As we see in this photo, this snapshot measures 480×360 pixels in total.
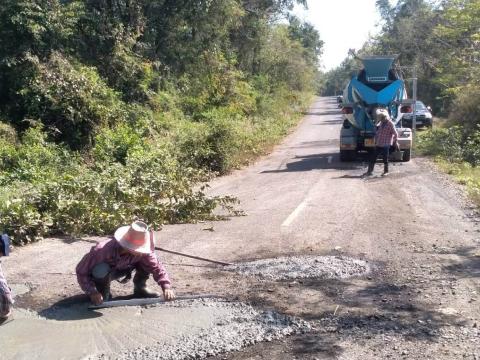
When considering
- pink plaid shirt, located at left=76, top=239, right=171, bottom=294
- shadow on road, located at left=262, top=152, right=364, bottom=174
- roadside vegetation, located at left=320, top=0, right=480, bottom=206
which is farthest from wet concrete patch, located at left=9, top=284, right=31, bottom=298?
shadow on road, located at left=262, top=152, right=364, bottom=174

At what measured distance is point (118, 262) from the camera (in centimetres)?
545

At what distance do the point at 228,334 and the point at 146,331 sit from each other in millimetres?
702

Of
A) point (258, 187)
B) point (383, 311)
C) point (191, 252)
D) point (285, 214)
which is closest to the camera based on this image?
point (383, 311)

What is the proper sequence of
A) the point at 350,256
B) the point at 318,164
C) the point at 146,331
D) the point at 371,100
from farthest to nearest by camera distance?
the point at 318,164
the point at 371,100
the point at 350,256
the point at 146,331

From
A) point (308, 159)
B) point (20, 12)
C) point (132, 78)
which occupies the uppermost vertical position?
point (20, 12)

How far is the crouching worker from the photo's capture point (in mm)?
5262

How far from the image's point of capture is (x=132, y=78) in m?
20.5

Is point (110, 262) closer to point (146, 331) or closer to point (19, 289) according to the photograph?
point (146, 331)

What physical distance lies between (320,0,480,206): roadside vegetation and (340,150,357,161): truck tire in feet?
8.46

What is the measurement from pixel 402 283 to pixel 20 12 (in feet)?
43.8

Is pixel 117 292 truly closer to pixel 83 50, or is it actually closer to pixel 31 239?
pixel 31 239

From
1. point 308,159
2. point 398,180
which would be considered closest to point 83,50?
point 308,159

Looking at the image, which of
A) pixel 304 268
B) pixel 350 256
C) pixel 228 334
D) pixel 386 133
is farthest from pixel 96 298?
pixel 386 133

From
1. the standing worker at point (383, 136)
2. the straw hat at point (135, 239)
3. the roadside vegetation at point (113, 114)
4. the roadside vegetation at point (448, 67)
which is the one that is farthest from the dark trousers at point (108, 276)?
the standing worker at point (383, 136)
